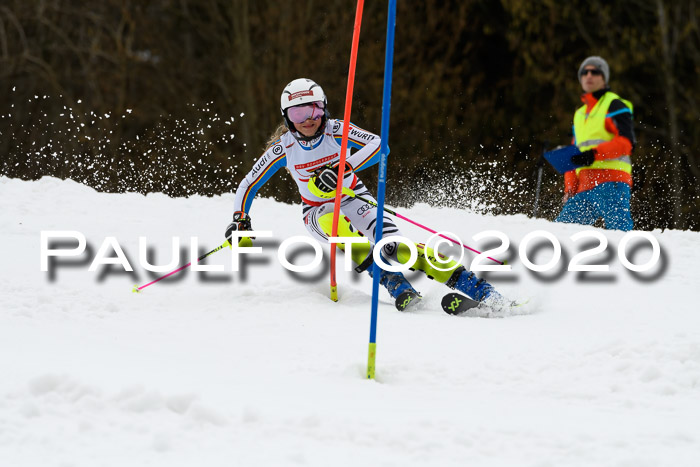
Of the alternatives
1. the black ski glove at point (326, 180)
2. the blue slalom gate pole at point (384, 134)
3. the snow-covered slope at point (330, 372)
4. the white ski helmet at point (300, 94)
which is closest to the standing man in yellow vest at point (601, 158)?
the snow-covered slope at point (330, 372)

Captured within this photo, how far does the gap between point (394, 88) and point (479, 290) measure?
38.2 ft

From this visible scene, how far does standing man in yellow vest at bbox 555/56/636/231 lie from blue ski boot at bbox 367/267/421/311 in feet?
10.3

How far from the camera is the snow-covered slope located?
2619mm

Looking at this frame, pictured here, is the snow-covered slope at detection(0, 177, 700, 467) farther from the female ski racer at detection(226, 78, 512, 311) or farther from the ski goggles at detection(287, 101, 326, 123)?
the ski goggles at detection(287, 101, 326, 123)

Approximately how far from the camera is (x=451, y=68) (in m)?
16.9

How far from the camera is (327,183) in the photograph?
5.04 metres

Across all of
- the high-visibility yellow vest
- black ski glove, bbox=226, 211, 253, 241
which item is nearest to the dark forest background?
the high-visibility yellow vest

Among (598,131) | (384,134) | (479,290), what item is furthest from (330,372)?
(598,131)

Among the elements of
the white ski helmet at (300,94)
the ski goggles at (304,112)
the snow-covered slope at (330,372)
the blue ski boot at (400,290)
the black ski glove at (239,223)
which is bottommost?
the snow-covered slope at (330,372)

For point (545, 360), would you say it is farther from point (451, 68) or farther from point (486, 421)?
point (451, 68)

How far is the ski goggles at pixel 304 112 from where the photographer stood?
533 cm

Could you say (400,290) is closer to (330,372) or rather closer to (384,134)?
(330,372)

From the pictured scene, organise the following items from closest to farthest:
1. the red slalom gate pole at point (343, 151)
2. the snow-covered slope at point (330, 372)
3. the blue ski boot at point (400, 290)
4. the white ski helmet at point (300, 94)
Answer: the snow-covered slope at point (330, 372)
the red slalom gate pole at point (343, 151)
the blue ski boot at point (400, 290)
the white ski helmet at point (300, 94)

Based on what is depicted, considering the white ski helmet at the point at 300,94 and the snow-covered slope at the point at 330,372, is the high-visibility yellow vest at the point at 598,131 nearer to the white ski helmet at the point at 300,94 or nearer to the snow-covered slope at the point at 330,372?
the snow-covered slope at the point at 330,372
